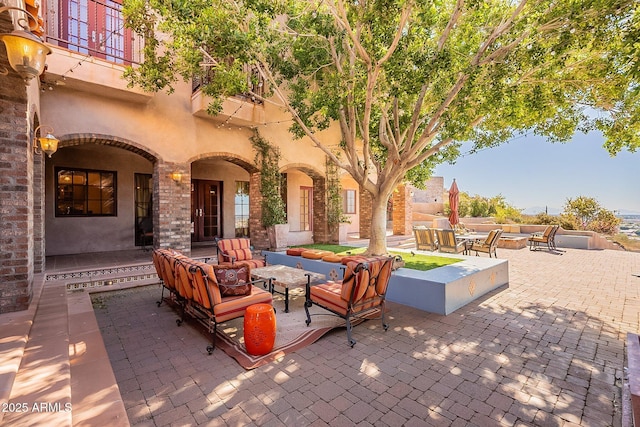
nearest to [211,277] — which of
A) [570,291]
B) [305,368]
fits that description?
[305,368]

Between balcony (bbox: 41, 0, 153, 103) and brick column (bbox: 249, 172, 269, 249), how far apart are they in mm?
3762

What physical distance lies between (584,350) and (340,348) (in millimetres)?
2949

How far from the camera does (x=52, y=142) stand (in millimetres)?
5332

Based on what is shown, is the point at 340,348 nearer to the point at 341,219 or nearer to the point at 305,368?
the point at 305,368

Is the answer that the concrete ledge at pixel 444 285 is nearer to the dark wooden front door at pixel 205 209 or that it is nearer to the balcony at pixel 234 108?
the balcony at pixel 234 108

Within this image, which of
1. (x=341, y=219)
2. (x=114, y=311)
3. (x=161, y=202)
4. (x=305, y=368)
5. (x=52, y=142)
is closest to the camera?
(x=305, y=368)

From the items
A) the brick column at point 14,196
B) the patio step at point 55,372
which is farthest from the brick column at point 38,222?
the brick column at point 14,196

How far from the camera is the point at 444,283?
489 cm

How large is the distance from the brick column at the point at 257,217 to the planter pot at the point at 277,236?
0.83 ft

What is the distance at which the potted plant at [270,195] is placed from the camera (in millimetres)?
9359

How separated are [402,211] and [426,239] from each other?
16.2 ft

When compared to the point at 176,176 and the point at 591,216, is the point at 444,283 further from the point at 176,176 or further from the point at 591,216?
the point at 591,216

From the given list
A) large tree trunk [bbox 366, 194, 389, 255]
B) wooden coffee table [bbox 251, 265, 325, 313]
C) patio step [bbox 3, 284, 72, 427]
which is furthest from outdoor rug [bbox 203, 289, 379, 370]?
large tree trunk [bbox 366, 194, 389, 255]

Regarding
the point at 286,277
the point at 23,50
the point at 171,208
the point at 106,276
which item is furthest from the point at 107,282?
the point at 23,50
